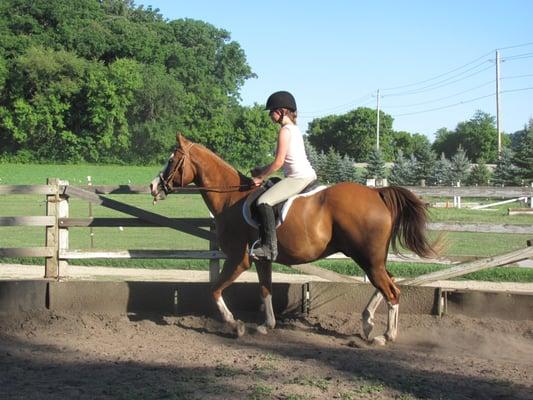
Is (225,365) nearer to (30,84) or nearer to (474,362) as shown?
(474,362)

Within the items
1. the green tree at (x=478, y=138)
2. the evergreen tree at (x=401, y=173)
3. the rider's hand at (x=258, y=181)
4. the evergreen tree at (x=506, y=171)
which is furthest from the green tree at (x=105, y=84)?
the rider's hand at (x=258, y=181)

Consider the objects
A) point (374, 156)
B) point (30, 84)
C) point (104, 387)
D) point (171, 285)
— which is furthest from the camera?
point (30, 84)

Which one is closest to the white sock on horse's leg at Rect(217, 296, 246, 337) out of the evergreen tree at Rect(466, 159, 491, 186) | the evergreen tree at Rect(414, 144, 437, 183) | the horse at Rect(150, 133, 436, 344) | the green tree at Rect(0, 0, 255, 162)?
the horse at Rect(150, 133, 436, 344)

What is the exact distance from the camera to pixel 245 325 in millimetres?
8383

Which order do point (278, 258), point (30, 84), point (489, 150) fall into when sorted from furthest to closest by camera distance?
point (489, 150), point (30, 84), point (278, 258)

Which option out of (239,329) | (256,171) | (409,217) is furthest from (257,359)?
(256,171)

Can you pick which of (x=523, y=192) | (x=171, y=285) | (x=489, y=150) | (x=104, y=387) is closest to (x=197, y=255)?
(x=171, y=285)

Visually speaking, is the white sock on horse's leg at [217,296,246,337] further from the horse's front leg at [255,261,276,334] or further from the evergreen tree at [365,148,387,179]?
the evergreen tree at [365,148,387,179]

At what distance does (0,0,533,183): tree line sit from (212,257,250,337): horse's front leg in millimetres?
48787

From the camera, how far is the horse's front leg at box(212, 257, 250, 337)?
7941 millimetres

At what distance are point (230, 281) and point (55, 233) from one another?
2837 millimetres

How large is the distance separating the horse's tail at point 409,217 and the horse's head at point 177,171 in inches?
94.0

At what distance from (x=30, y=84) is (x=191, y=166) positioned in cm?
6829

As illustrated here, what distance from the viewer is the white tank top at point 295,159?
25.8ft
